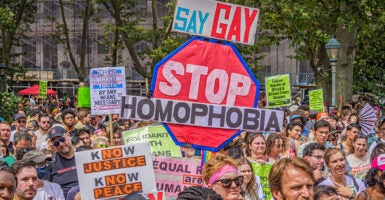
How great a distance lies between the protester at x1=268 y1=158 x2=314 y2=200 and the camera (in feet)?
16.3

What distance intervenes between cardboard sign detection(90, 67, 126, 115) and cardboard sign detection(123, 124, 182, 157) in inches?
170

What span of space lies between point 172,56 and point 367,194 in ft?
7.12

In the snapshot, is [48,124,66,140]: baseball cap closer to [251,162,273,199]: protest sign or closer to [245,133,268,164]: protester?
[245,133,268,164]: protester

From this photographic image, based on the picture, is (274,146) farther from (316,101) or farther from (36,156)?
(316,101)

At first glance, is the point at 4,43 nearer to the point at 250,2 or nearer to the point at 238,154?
the point at 250,2

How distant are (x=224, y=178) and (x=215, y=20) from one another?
1.51 m

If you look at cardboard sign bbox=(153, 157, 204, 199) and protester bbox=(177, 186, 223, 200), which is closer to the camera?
protester bbox=(177, 186, 223, 200)

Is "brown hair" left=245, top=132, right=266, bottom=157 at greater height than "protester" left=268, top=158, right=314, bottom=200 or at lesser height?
lesser

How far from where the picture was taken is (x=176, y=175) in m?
6.93

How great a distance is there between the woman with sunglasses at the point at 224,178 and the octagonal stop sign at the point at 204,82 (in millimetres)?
561

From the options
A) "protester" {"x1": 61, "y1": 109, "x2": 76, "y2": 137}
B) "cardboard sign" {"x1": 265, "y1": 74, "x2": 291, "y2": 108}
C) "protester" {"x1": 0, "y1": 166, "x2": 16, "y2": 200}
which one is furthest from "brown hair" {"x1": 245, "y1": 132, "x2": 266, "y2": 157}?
"cardboard sign" {"x1": 265, "y1": 74, "x2": 291, "y2": 108}

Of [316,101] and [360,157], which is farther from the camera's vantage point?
[316,101]

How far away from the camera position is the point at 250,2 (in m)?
24.4

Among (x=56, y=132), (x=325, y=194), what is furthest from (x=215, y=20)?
(x=56, y=132)
